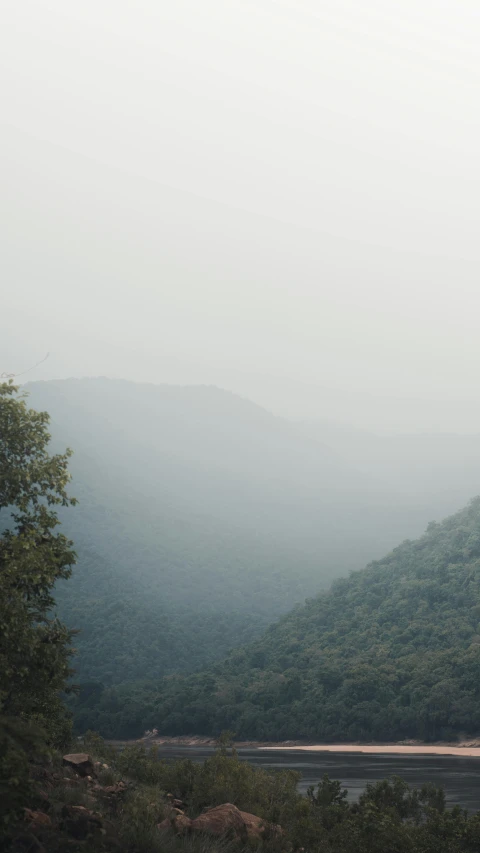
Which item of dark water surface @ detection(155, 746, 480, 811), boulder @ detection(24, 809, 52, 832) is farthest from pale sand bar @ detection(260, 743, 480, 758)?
boulder @ detection(24, 809, 52, 832)

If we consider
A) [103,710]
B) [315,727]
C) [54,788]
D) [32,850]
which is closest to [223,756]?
[54,788]

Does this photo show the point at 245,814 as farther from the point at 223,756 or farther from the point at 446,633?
the point at 446,633

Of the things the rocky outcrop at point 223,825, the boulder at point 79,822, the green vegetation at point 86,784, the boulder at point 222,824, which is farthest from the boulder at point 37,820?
the boulder at point 222,824

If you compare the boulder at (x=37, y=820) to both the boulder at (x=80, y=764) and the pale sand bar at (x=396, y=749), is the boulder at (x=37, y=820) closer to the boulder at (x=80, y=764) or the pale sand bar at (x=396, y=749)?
the boulder at (x=80, y=764)

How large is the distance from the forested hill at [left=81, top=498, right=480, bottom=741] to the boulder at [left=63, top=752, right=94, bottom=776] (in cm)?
7924

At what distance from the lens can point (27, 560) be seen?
1667 cm

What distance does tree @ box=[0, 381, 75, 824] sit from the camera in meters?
16.7

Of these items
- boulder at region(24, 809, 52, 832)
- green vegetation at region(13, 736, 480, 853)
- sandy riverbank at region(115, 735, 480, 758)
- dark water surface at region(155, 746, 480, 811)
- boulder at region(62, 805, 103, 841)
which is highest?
boulder at region(24, 809, 52, 832)

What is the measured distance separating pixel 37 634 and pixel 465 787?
37171 millimetres

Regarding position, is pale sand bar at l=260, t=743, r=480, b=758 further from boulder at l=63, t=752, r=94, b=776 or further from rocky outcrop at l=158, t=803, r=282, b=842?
boulder at l=63, t=752, r=94, b=776

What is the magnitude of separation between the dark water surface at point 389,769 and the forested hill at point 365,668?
14.8m

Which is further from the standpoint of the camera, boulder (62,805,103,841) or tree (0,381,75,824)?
tree (0,381,75,824)

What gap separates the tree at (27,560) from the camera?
658 inches

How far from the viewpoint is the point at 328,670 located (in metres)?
119
